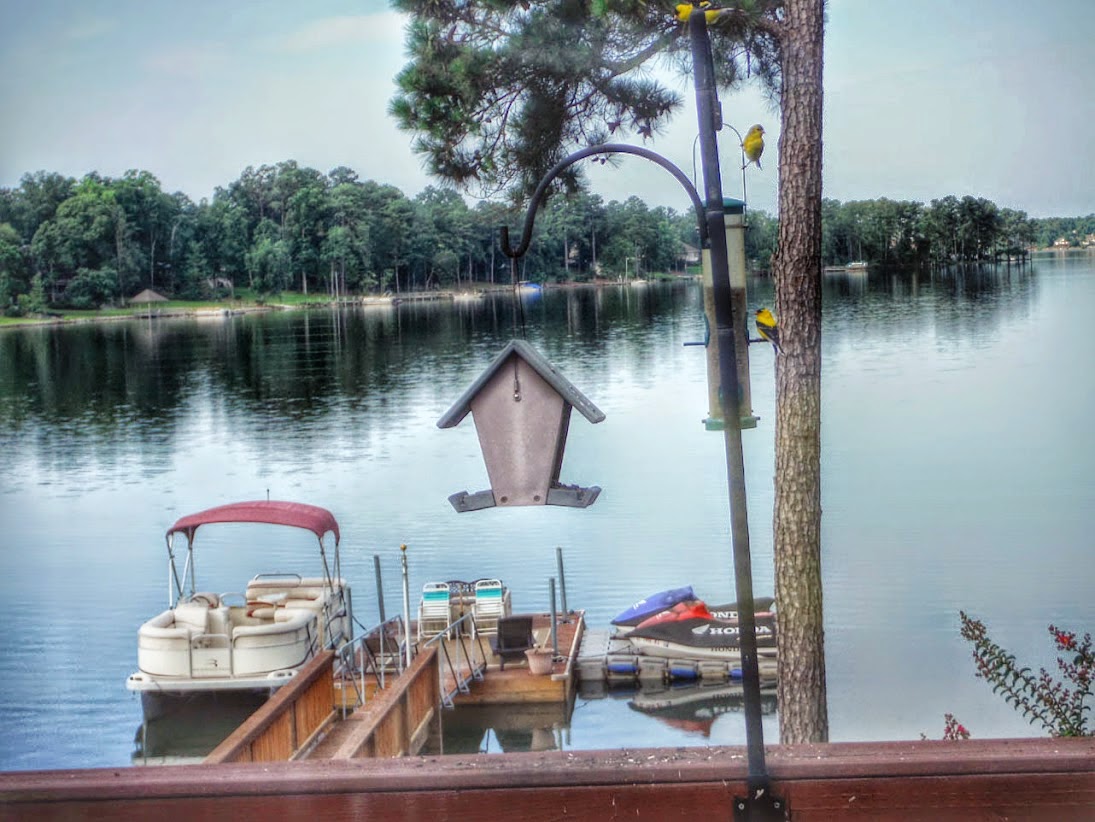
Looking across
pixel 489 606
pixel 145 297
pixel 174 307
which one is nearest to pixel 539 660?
pixel 489 606

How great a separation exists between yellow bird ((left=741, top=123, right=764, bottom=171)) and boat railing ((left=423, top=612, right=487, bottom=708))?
26.6 ft

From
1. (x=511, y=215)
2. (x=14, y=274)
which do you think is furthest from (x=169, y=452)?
(x=511, y=215)

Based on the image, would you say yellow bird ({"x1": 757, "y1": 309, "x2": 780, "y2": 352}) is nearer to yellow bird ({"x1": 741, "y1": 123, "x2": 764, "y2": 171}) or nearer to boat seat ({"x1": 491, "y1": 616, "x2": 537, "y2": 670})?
yellow bird ({"x1": 741, "y1": 123, "x2": 764, "y2": 171})

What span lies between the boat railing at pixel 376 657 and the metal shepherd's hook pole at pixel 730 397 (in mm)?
9668

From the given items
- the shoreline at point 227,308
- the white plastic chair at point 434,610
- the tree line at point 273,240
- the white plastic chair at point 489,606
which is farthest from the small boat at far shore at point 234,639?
the shoreline at point 227,308

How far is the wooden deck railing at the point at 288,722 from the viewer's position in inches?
235

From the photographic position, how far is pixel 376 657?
42.8 feet

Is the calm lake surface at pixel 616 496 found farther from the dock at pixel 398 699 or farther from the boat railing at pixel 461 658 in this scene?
the boat railing at pixel 461 658

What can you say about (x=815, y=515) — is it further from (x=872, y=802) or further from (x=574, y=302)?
(x=574, y=302)

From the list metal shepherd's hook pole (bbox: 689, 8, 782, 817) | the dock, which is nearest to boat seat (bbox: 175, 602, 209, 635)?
the dock

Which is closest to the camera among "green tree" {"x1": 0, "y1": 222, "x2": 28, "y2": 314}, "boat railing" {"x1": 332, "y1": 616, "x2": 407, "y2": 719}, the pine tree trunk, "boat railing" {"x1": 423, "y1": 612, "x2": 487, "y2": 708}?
the pine tree trunk

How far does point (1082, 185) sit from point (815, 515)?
16478 mm

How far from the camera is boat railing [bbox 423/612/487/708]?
12.5 metres

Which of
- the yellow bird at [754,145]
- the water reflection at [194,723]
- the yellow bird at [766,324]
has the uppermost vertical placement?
the yellow bird at [754,145]
